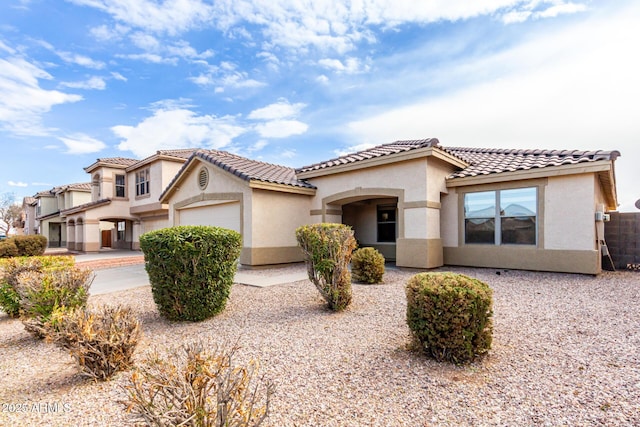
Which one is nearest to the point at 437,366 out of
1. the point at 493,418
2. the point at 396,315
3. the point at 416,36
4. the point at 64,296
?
the point at 493,418

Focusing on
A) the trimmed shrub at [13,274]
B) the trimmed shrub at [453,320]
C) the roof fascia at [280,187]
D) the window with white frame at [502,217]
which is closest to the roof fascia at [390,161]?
the roof fascia at [280,187]

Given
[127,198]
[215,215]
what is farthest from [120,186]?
[215,215]

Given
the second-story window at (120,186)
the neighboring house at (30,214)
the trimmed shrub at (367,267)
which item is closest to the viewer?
the trimmed shrub at (367,267)

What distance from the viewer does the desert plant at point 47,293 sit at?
5.05 meters

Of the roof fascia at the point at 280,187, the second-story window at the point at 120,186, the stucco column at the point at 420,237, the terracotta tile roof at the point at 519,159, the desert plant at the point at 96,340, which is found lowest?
the desert plant at the point at 96,340

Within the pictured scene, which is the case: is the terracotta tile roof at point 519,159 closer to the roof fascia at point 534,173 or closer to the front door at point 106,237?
the roof fascia at point 534,173

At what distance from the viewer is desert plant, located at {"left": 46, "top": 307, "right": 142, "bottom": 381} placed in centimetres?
357

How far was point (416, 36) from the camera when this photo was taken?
11.4 m

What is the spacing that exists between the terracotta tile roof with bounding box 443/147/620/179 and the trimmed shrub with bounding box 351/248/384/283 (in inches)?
192

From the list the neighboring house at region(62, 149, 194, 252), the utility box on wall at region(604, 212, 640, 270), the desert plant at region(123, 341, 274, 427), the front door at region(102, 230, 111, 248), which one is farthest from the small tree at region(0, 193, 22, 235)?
the utility box on wall at region(604, 212, 640, 270)

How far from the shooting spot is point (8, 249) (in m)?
17.0

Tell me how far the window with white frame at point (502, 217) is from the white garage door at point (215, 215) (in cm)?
876

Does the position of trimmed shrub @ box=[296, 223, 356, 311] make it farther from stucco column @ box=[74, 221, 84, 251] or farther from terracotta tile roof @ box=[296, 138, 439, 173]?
stucco column @ box=[74, 221, 84, 251]

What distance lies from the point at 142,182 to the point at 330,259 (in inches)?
901
